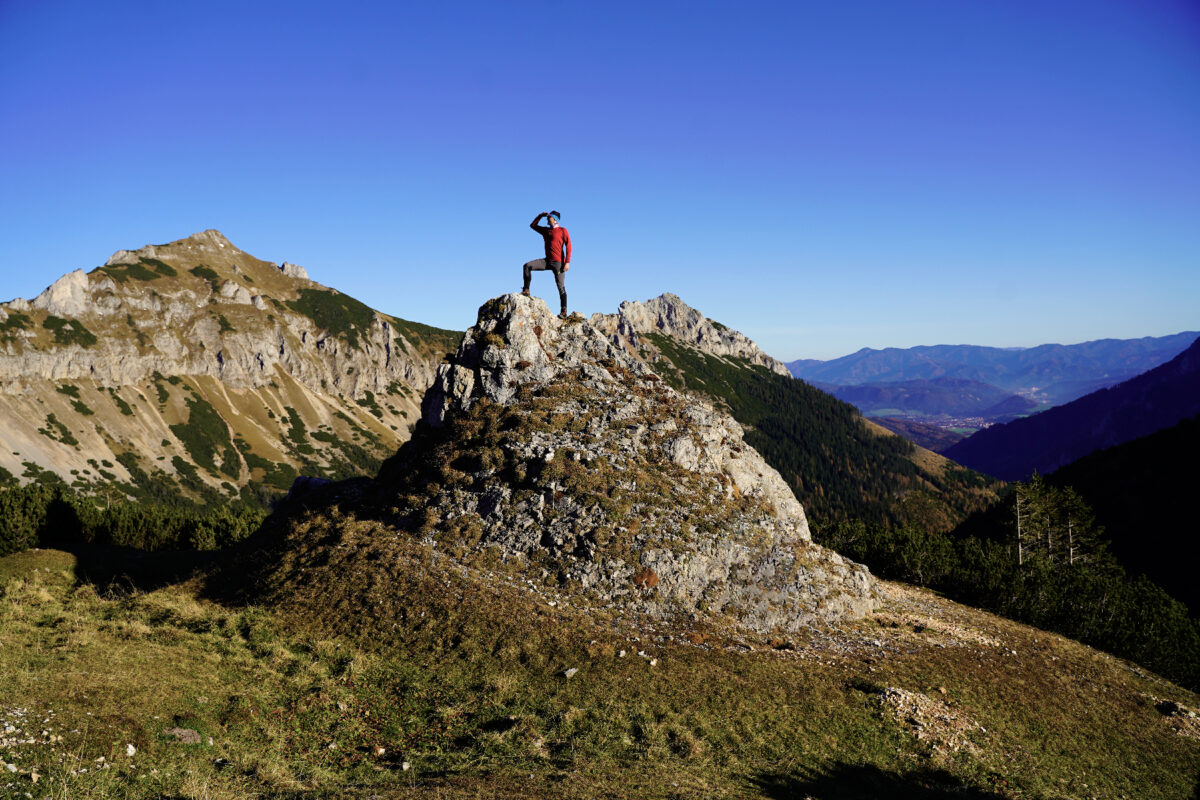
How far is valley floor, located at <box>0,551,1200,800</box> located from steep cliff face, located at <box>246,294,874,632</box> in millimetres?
2799

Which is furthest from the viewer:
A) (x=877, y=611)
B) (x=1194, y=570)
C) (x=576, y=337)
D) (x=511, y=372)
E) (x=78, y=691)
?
Result: (x=1194, y=570)

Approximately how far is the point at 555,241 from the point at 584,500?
1451cm

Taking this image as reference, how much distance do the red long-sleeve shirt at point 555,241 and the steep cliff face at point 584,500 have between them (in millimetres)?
6039

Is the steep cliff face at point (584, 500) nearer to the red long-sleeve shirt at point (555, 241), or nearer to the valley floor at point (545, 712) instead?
the valley floor at point (545, 712)

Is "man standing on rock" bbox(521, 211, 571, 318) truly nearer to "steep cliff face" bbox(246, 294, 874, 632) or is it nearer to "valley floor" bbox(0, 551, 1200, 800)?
"steep cliff face" bbox(246, 294, 874, 632)

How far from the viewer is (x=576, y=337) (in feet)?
132

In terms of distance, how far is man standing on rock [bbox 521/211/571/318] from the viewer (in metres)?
32.9

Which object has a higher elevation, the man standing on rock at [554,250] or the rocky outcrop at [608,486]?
the man standing on rock at [554,250]

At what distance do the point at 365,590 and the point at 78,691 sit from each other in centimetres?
1169

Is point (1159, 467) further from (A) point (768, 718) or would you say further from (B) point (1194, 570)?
(A) point (768, 718)

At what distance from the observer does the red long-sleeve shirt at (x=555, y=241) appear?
33.1m

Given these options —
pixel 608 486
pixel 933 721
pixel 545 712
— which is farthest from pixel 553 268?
pixel 933 721

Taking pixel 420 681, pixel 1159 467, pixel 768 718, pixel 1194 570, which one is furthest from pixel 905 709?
pixel 1159 467

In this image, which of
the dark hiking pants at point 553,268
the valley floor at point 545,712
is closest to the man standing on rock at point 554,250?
the dark hiking pants at point 553,268
